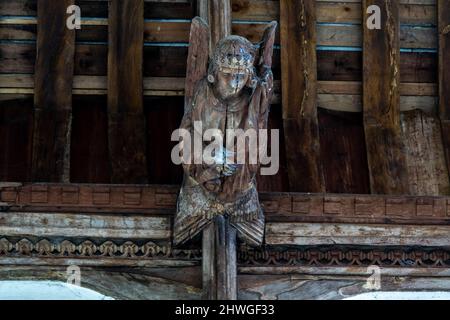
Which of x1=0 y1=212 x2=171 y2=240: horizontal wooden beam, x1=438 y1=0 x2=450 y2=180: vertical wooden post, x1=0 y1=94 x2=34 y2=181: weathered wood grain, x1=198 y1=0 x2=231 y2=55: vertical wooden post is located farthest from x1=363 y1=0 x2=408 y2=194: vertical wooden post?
x1=0 y1=94 x2=34 y2=181: weathered wood grain

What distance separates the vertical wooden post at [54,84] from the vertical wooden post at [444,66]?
10.1ft

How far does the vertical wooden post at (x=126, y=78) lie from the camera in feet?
53.0

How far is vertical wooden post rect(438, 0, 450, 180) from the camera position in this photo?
54.4ft

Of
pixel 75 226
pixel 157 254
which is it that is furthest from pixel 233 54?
pixel 75 226

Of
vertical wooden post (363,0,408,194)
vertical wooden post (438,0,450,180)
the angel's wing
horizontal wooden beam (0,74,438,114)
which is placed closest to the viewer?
the angel's wing

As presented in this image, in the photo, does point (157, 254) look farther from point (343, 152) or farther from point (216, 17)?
point (343, 152)

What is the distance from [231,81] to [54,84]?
2.28 m

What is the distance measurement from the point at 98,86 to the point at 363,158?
7.44 ft

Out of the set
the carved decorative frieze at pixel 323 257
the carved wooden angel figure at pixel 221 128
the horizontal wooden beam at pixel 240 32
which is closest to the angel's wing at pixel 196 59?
the carved wooden angel figure at pixel 221 128

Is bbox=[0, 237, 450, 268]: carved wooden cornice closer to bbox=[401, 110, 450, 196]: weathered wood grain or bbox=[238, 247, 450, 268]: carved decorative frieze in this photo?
bbox=[238, 247, 450, 268]: carved decorative frieze

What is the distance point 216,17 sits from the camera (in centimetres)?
1552

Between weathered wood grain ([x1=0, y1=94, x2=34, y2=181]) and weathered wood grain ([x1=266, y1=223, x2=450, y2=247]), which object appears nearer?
weathered wood grain ([x1=266, y1=223, x2=450, y2=247])

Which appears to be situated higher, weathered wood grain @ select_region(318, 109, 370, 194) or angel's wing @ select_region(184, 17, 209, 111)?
angel's wing @ select_region(184, 17, 209, 111)
